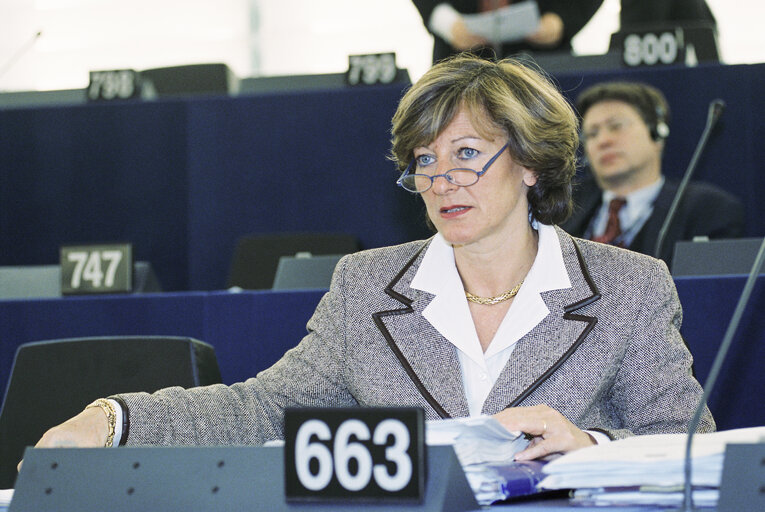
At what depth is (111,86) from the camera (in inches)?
160

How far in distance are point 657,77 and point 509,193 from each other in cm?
214

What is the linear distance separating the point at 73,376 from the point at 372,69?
7.42 feet

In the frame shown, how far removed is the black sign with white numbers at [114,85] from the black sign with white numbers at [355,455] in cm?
334

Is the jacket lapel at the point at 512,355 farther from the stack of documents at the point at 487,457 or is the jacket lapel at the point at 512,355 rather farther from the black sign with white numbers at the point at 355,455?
the black sign with white numbers at the point at 355,455

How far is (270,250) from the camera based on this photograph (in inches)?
134

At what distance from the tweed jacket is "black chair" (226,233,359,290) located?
1.58 m

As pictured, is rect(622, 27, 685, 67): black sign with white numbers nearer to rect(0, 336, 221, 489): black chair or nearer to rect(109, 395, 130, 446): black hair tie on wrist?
rect(0, 336, 221, 489): black chair

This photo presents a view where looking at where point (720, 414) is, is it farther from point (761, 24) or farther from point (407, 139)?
point (761, 24)

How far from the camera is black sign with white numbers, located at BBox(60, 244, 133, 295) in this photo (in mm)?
2604

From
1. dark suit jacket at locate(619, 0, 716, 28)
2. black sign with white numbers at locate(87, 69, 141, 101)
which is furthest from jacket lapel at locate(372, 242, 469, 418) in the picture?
dark suit jacket at locate(619, 0, 716, 28)

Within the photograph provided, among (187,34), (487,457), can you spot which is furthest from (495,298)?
(187,34)

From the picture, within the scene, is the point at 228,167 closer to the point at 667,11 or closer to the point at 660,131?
the point at 660,131

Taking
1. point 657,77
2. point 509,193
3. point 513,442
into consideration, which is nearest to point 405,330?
point 509,193

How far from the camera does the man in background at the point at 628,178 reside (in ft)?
10.5
